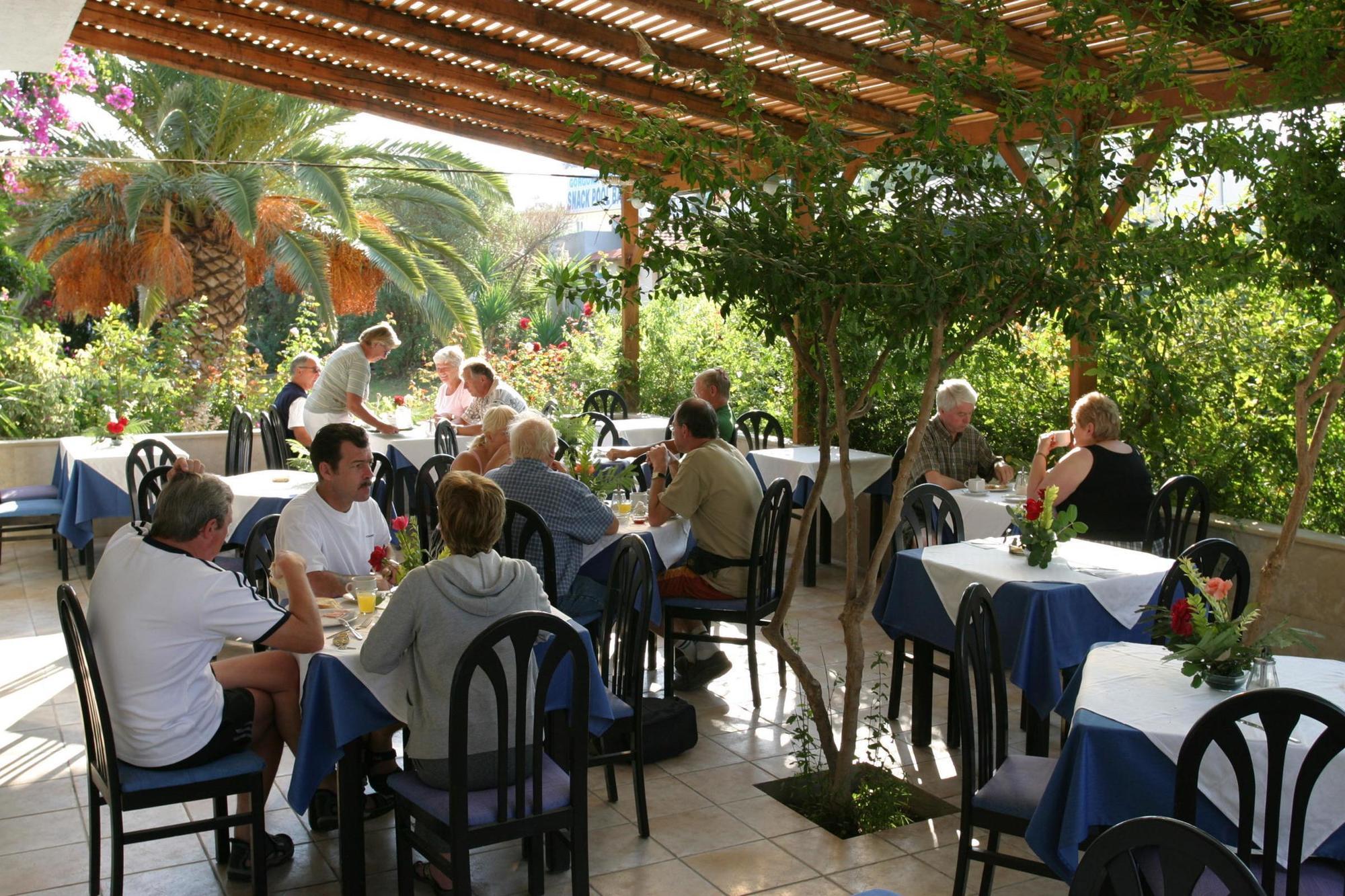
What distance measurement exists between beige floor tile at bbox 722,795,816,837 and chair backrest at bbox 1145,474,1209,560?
2233 mm

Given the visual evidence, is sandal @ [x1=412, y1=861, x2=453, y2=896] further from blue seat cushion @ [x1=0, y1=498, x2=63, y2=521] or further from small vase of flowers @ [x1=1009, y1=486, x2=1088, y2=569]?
blue seat cushion @ [x1=0, y1=498, x2=63, y2=521]

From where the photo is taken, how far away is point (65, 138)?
43.4 feet

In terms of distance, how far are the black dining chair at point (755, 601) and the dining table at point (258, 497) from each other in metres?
1.98

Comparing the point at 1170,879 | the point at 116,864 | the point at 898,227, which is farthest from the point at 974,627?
the point at 116,864

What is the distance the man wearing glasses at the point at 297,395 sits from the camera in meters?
8.62

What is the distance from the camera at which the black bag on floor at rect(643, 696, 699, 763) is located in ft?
14.5

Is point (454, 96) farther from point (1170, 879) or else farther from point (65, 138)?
point (1170, 879)

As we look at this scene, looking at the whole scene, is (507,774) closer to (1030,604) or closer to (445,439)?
(1030,604)

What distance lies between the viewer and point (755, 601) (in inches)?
200

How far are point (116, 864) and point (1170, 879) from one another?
2.62 meters

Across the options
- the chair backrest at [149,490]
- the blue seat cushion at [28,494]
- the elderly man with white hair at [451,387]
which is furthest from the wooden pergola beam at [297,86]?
A: the chair backrest at [149,490]

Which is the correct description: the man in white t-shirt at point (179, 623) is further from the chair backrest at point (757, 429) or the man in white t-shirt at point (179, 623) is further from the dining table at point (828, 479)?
the chair backrest at point (757, 429)

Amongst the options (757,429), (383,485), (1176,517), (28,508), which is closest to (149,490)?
(383,485)

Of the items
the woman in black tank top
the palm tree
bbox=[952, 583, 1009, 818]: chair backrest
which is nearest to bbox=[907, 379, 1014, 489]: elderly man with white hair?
the woman in black tank top
